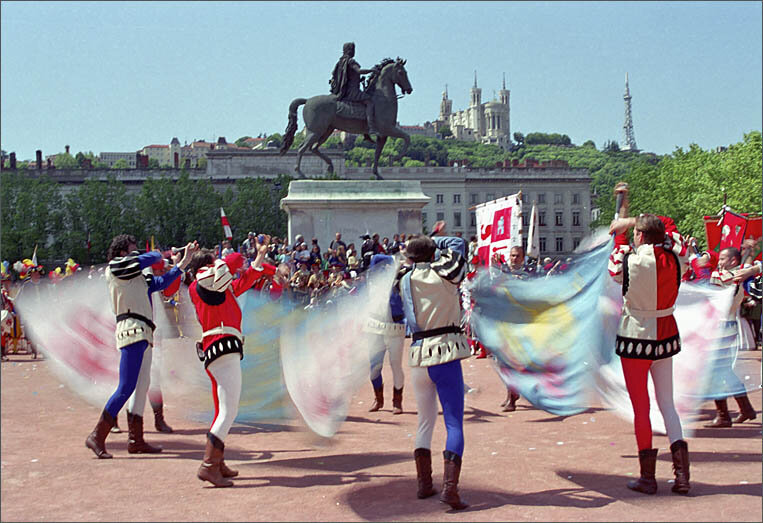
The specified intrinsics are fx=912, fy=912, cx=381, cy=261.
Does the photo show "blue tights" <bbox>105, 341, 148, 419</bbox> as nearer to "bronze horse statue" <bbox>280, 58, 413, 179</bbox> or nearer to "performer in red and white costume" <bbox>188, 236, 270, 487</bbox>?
"performer in red and white costume" <bbox>188, 236, 270, 487</bbox>

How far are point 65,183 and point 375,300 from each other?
10914cm

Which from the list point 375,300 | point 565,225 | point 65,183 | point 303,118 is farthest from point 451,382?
point 565,225

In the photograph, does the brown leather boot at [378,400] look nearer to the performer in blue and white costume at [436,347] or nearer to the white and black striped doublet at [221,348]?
the white and black striped doublet at [221,348]

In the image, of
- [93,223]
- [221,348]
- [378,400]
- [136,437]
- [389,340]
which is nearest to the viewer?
[221,348]

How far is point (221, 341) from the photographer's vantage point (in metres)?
7.84

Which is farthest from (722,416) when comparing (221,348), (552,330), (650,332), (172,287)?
(172,287)

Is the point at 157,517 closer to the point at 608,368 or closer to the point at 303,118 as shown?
the point at 608,368

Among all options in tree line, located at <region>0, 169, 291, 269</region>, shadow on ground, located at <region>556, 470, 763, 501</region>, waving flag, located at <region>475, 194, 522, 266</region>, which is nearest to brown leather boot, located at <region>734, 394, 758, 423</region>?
shadow on ground, located at <region>556, 470, 763, 501</region>

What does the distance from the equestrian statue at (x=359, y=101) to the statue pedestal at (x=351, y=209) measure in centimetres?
98

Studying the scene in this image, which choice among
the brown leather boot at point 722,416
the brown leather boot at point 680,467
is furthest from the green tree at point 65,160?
the brown leather boot at point 680,467

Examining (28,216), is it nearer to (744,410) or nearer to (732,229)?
(732,229)

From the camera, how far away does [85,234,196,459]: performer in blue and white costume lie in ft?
28.9

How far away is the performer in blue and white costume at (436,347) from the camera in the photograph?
7023 mm

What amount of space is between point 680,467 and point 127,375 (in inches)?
202
